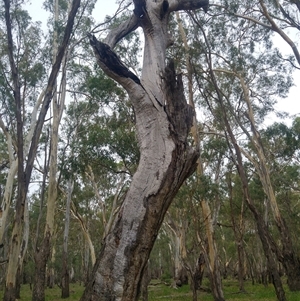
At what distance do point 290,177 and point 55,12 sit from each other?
41.9ft

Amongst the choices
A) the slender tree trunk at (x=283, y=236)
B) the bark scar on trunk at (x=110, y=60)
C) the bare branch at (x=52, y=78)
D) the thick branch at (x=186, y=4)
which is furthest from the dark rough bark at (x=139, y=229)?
the slender tree trunk at (x=283, y=236)

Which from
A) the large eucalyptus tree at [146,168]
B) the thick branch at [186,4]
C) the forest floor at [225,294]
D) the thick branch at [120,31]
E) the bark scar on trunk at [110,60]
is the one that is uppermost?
the thick branch at [186,4]

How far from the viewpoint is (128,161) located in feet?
38.6

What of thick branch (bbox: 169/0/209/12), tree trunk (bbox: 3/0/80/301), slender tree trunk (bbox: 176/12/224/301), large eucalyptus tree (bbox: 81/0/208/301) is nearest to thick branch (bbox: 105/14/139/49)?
large eucalyptus tree (bbox: 81/0/208/301)

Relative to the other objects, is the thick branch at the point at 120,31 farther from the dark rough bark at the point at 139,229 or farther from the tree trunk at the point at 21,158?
the tree trunk at the point at 21,158

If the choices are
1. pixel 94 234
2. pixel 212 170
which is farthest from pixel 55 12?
pixel 94 234

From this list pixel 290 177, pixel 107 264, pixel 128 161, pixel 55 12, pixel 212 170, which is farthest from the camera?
pixel 290 177

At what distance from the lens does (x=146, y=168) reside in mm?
2854

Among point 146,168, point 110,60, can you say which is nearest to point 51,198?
point 110,60

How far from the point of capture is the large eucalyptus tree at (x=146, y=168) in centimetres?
256

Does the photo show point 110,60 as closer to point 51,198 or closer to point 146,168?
point 146,168

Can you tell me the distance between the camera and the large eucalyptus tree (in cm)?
256

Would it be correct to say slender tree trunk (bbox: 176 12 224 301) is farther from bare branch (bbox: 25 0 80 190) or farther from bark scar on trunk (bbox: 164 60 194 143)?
bark scar on trunk (bbox: 164 60 194 143)

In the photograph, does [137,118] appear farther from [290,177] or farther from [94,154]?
[290,177]
